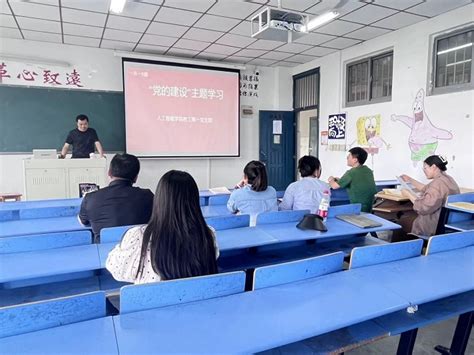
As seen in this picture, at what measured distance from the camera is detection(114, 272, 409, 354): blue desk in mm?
1049

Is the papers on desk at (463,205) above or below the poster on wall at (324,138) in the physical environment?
below

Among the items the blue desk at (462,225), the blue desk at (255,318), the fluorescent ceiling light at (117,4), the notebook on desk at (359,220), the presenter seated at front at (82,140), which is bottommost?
the blue desk at (462,225)

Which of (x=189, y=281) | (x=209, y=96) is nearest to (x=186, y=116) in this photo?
(x=209, y=96)

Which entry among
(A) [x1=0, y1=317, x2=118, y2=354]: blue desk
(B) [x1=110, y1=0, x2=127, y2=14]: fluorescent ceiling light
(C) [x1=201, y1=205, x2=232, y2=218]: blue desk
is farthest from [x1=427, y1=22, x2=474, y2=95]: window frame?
(A) [x1=0, y1=317, x2=118, y2=354]: blue desk

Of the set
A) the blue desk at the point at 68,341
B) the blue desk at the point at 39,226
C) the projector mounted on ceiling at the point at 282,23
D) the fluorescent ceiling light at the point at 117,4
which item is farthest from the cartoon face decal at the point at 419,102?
the blue desk at the point at 68,341

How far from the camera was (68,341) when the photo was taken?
1034 mm

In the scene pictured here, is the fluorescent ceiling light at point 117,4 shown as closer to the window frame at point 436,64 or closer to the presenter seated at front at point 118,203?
the presenter seated at front at point 118,203

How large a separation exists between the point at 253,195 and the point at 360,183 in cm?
138

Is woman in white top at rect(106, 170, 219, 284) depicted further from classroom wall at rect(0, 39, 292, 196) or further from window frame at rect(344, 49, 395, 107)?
classroom wall at rect(0, 39, 292, 196)

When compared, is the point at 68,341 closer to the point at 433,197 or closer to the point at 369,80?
the point at 433,197

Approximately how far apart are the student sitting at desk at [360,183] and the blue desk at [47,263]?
2582 millimetres

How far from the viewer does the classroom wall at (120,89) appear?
17.5 ft

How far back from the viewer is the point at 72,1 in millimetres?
3865

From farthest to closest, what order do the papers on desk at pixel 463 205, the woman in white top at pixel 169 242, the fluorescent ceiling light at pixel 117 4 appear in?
1. the fluorescent ceiling light at pixel 117 4
2. the papers on desk at pixel 463 205
3. the woman in white top at pixel 169 242
